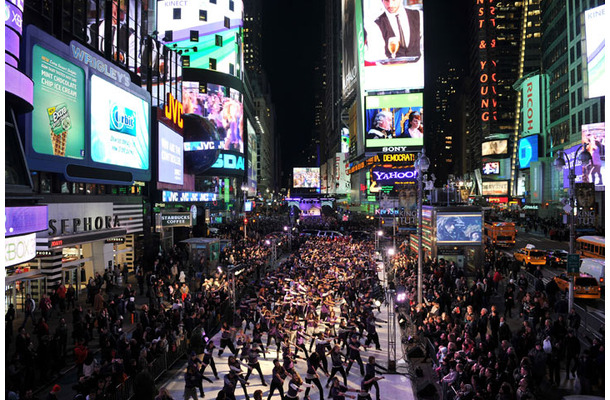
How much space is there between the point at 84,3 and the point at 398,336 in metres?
25.6

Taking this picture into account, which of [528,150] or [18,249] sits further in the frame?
[528,150]

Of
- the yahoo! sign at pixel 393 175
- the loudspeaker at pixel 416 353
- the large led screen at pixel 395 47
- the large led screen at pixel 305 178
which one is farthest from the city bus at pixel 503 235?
the large led screen at pixel 305 178

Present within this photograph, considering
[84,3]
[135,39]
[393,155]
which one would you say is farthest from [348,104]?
[84,3]

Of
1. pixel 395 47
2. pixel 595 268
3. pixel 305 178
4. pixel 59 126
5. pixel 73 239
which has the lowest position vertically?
pixel 595 268

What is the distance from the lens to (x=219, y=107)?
71062 millimetres

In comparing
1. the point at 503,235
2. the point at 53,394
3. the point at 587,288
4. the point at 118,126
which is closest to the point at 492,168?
the point at 503,235

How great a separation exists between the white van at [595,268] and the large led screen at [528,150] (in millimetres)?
64686

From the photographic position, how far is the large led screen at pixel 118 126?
2562 cm

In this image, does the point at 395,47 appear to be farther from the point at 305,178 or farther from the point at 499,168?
the point at 305,178

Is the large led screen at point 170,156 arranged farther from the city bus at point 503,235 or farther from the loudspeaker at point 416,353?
the city bus at point 503,235

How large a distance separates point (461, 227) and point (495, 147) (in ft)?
297

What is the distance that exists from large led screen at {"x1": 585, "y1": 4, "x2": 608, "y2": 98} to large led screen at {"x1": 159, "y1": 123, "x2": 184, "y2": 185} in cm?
3557

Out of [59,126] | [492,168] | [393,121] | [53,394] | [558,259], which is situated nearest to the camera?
[53,394]

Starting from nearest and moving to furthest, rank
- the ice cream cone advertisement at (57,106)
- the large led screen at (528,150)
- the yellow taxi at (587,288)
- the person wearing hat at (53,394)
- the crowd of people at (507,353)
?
1. the person wearing hat at (53,394)
2. the crowd of people at (507,353)
3. the ice cream cone advertisement at (57,106)
4. the yellow taxi at (587,288)
5. the large led screen at (528,150)
